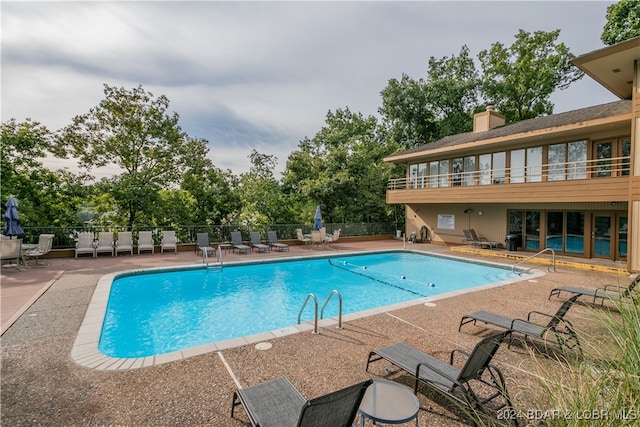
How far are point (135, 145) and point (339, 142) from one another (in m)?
15.9

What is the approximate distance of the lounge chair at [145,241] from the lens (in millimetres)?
14258

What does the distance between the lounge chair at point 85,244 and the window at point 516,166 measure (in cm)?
2022

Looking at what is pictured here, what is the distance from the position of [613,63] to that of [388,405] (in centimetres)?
1449

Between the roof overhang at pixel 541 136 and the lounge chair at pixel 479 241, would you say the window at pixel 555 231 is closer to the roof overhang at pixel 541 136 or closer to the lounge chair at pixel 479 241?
the lounge chair at pixel 479 241

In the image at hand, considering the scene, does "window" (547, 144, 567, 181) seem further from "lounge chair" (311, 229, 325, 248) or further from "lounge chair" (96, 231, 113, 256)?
"lounge chair" (96, 231, 113, 256)

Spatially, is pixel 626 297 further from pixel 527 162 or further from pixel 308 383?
pixel 527 162

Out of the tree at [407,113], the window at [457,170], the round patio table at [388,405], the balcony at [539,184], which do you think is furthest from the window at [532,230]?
the round patio table at [388,405]

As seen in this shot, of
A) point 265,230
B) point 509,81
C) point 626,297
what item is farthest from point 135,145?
point 509,81

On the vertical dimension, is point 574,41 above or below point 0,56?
above

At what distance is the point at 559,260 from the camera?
1319 centimetres

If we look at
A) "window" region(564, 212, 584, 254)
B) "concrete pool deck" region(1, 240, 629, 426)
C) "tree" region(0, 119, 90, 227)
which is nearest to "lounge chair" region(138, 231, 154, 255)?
"tree" region(0, 119, 90, 227)

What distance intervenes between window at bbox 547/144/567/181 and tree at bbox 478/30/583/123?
16.5 metres

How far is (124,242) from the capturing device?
13.9m

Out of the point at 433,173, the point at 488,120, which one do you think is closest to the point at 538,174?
the point at 488,120
